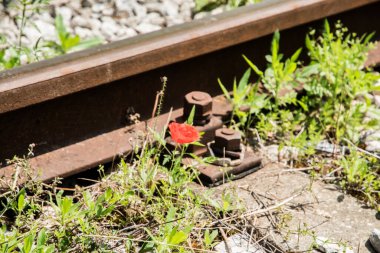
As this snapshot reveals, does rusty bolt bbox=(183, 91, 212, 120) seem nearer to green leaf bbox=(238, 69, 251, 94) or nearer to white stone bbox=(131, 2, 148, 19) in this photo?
green leaf bbox=(238, 69, 251, 94)

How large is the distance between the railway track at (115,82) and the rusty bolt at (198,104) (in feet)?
0.66

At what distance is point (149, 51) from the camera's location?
370cm

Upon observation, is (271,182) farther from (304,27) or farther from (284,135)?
(304,27)

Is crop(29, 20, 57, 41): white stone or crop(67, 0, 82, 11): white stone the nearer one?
crop(29, 20, 57, 41): white stone

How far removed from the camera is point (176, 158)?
11.7 ft

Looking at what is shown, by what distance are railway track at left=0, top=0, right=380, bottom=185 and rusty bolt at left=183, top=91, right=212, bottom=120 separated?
0.20 metres

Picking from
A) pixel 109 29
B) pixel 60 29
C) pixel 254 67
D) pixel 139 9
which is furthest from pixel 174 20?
pixel 254 67

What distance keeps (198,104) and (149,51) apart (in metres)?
0.37

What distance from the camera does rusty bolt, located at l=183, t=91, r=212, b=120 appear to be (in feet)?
12.2

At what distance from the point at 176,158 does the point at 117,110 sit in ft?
1.43

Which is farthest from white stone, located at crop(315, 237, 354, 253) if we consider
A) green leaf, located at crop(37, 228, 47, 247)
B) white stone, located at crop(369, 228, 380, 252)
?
green leaf, located at crop(37, 228, 47, 247)

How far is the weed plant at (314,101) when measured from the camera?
160 inches

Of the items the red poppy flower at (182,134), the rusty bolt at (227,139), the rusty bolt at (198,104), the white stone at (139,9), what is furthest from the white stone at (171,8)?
the red poppy flower at (182,134)

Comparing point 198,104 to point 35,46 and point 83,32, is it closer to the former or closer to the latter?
point 35,46
